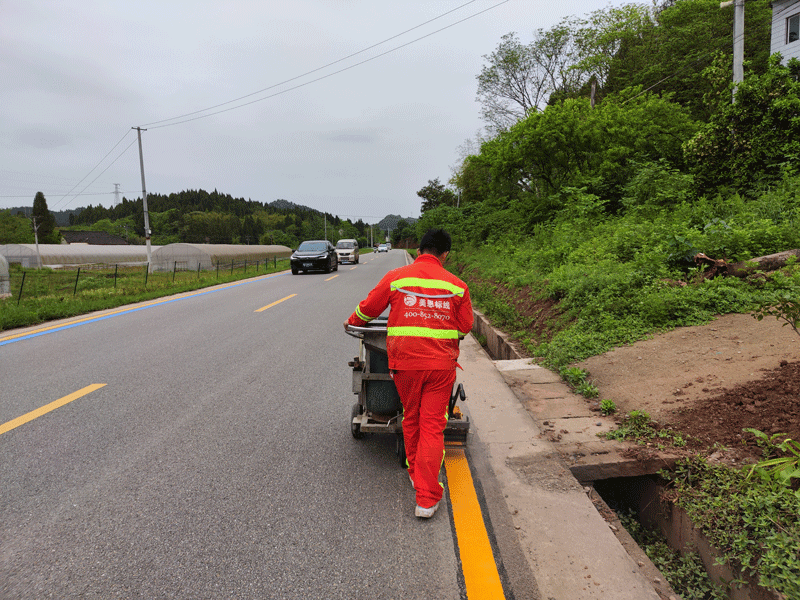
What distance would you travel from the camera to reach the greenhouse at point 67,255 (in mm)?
42594

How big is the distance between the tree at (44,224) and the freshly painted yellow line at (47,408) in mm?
102905

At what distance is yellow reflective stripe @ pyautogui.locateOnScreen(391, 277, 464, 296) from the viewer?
314cm

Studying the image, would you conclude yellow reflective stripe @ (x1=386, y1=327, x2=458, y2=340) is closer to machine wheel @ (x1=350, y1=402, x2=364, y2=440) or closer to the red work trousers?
the red work trousers

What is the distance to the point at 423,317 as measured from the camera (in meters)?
3.12

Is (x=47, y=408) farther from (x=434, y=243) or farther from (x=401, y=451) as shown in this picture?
(x=434, y=243)

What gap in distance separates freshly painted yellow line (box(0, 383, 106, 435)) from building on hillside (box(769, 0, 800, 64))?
30824 mm

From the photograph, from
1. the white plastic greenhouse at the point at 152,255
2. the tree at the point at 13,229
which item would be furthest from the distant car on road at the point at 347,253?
the tree at the point at 13,229

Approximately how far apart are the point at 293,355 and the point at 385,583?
4986 millimetres

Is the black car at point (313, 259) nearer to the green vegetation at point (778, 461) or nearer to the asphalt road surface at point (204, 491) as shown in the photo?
the asphalt road surface at point (204, 491)

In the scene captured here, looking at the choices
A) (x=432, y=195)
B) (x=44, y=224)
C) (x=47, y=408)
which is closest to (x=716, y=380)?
(x=47, y=408)

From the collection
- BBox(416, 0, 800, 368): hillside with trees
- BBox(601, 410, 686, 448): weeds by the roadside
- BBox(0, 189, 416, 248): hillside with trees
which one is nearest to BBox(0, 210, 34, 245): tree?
BBox(0, 189, 416, 248): hillside with trees

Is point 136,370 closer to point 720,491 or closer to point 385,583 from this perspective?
point 385,583

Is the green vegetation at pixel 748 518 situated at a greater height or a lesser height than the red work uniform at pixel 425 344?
lesser

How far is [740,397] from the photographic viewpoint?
3.87 m
